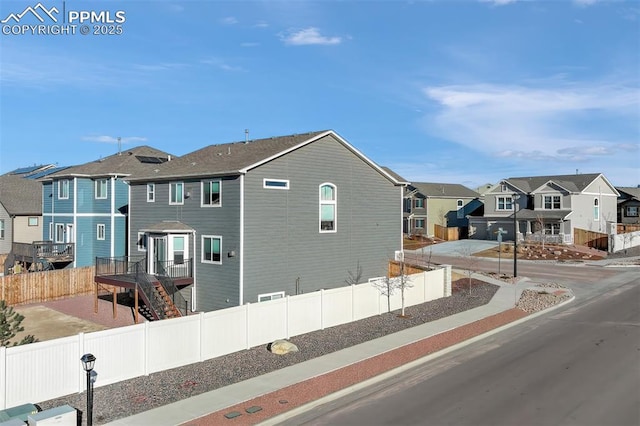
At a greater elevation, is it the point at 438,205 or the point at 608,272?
the point at 438,205

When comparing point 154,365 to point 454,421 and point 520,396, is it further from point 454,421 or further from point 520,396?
point 520,396

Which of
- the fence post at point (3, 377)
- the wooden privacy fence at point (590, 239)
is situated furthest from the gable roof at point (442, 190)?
the fence post at point (3, 377)

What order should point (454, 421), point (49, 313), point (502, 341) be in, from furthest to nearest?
point (49, 313) < point (502, 341) < point (454, 421)

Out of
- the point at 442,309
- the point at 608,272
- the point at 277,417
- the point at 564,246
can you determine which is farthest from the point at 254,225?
the point at 564,246

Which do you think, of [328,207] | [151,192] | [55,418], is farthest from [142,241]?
[55,418]

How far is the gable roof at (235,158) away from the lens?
2464 centimetres

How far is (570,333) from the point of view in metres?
19.8

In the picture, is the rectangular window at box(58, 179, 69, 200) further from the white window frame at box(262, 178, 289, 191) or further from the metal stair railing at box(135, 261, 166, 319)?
the white window frame at box(262, 178, 289, 191)

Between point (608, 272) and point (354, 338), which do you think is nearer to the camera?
point (354, 338)

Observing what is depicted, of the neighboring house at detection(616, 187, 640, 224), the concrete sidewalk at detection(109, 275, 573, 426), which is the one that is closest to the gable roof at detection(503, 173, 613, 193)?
the neighboring house at detection(616, 187, 640, 224)

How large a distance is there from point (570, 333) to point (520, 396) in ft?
27.9

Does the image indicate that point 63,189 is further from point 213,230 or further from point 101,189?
point 213,230

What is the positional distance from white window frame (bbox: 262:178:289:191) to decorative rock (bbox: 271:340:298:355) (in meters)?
9.46

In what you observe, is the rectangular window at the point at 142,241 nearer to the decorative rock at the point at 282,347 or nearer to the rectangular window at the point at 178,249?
the rectangular window at the point at 178,249
